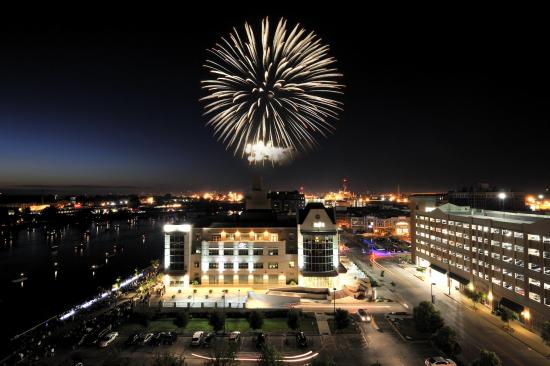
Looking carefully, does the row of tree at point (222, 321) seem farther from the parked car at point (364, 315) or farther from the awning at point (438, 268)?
the awning at point (438, 268)

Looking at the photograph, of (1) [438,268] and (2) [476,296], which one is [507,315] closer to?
(2) [476,296]

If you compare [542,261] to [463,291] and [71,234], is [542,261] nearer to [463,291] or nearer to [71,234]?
[463,291]

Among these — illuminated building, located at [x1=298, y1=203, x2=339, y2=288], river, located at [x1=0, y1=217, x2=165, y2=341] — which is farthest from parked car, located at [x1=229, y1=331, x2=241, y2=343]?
river, located at [x1=0, y1=217, x2=165, y2=341]

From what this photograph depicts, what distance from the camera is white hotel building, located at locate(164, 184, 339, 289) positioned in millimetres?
48281

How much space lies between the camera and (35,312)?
162ft

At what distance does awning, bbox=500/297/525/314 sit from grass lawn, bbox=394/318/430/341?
970 centimetres

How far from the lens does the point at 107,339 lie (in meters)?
30.0

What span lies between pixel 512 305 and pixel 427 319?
1138 cm

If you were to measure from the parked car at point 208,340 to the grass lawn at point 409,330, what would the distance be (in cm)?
1654

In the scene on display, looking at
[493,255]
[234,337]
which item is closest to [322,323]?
[234,337]

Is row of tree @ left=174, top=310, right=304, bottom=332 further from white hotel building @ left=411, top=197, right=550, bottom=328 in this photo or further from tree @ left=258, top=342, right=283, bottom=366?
white hotel building @ left=411, top=197, right=550, bottom=328

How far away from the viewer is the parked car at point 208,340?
29375 millimetres

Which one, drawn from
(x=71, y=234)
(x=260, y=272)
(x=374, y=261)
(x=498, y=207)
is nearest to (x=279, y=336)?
(x=260, y=272)

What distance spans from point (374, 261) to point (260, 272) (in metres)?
25.8
